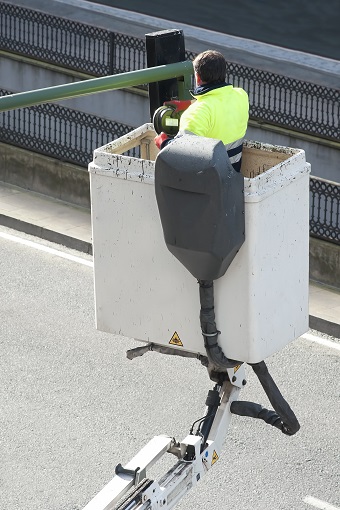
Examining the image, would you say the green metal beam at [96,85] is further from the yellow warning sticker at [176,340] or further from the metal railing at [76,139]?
the metal railing at [76,139]

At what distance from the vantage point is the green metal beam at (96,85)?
660 cm

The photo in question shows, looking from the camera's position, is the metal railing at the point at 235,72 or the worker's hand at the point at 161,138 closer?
the worker's hand at the point at 161,138

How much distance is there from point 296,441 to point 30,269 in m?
4.36

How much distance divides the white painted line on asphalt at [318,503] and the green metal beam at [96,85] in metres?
3.34

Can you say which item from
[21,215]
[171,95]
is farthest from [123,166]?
[21,215]

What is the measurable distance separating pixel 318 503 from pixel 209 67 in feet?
11.5

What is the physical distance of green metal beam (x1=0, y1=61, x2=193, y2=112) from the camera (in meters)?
6.60

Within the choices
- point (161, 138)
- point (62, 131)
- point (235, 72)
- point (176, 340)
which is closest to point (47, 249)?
point (62, 131)

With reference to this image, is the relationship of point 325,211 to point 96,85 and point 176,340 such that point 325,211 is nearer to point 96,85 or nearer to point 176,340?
point 176,340

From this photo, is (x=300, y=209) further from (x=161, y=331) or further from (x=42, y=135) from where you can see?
(x=42, y=135)

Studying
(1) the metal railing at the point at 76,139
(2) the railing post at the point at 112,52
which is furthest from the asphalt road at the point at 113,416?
(2) the railing post at the point at 112,52

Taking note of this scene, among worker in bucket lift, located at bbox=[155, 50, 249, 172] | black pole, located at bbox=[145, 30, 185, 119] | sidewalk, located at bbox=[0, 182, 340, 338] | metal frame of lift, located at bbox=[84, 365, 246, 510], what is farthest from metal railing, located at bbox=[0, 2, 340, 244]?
worker in bucket lift, located at bbox=[155, 50, 249, 172]

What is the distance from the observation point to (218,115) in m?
7.60

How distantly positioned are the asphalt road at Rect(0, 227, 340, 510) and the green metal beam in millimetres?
3359
